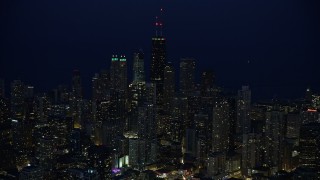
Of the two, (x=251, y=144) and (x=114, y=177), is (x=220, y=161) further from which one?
(x=114, y=177)

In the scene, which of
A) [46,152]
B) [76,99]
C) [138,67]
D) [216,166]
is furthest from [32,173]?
[138,67]

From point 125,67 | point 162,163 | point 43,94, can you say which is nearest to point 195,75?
point 125,67

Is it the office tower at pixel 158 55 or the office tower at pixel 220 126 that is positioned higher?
the office tower at pixel 158 55

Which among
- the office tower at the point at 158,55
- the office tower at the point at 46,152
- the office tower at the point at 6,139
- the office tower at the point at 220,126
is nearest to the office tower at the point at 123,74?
the office tower at the point at 158,55

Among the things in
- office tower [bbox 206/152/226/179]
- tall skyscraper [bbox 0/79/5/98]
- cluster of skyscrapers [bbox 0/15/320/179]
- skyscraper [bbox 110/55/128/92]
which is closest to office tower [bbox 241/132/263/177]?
cluster of skyscrapers [bbox 0/15/320/179]

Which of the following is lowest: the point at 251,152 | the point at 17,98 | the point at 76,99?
the point at 251,152

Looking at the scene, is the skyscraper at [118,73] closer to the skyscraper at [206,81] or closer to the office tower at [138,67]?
the office tower at [138,67]

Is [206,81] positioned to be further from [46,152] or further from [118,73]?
[46,152]
